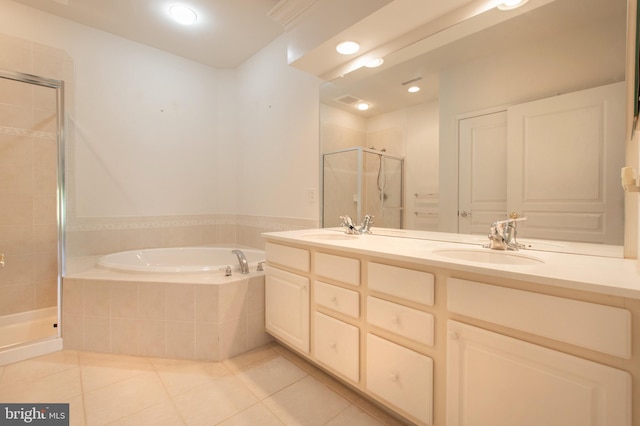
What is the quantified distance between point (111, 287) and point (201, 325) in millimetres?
647

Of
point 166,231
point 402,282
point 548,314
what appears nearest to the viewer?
point 548,314

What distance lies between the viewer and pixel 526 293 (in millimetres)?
826

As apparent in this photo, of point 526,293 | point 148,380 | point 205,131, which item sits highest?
point 205,131

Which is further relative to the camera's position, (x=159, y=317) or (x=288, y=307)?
(x=159, y=317)

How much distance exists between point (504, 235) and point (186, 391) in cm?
175

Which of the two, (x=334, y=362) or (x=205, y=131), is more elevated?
(x=205, y=131)

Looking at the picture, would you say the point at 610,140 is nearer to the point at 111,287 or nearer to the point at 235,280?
the point at 235,280

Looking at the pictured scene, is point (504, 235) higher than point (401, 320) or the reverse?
higher

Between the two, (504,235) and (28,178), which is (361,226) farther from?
(28,178)

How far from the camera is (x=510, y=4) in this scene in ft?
4.30

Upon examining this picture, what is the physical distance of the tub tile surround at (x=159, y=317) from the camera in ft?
5.86

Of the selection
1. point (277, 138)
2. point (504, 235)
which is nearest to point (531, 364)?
point (504, 235)

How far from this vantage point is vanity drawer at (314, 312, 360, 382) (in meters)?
1.31

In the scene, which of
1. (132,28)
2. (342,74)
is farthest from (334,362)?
(132,28)
